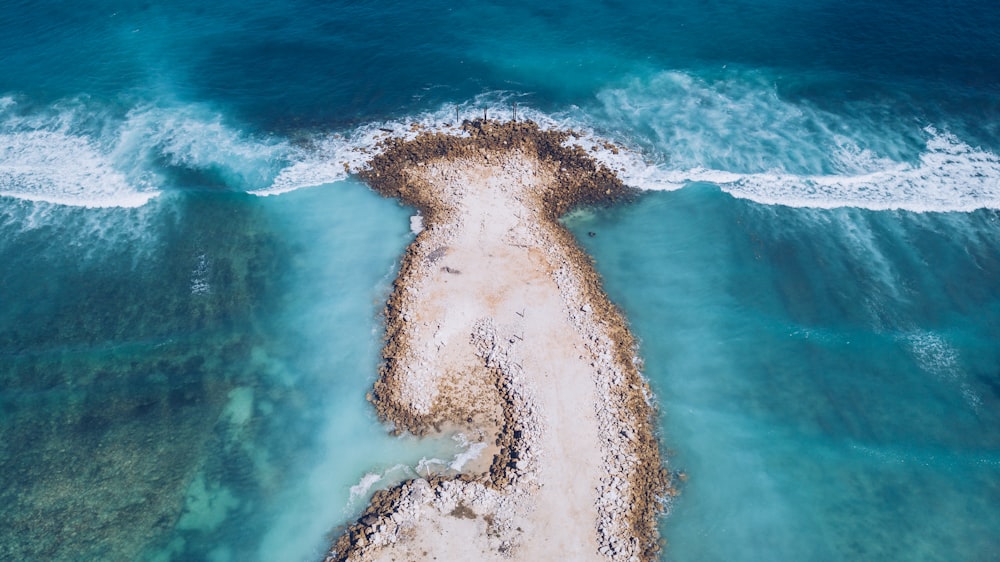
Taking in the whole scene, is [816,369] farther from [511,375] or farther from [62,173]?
[62,173]

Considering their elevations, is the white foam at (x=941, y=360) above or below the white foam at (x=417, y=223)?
below

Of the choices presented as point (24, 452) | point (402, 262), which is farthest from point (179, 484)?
point (402, 262)

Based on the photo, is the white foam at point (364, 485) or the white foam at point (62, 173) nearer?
the white foam at point (364, 485)

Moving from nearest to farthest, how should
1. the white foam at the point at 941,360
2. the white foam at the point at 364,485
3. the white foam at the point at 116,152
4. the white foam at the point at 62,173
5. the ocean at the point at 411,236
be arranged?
the white foam at the point at 364,485 → the ocean at the point at 411,236 → the white foam at the point at 941,360 → the white foam at the point at 62,173 → the white foam at the point at 116,152

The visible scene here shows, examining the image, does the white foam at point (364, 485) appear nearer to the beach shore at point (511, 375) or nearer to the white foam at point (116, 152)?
the beach shore at point (511, 375)

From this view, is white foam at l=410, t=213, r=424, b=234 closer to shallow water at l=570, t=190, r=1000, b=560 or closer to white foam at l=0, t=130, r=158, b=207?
shallow water at l=570, t=190, r=1000, b=560

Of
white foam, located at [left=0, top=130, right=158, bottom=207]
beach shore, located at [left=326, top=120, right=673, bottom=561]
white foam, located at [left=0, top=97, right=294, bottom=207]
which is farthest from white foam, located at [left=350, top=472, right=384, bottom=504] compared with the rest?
white foam, located at [left=0, top=130, right=158, bottom=207]

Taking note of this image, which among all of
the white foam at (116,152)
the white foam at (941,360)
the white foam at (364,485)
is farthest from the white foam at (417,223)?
the white foam at (941,360)
